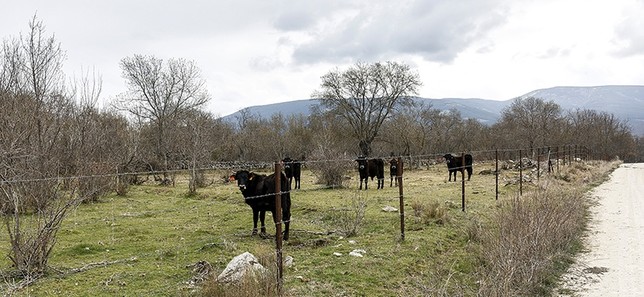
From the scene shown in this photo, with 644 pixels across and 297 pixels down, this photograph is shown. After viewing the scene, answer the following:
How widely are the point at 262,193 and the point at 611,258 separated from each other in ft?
24.0

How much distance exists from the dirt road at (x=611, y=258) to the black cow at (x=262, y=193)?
523cm

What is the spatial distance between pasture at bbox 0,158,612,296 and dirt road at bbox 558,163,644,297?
1699mm

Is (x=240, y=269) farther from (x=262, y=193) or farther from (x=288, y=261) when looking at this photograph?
(x=262, y=193)

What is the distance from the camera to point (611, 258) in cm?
875

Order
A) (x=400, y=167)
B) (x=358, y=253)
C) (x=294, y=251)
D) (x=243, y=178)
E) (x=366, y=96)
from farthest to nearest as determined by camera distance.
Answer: (x=366, y=96) < (x=243, y=178) < (x=400, y=167) < (x=294, y=251) < (x=358, y=253)

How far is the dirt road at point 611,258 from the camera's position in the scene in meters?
7.03

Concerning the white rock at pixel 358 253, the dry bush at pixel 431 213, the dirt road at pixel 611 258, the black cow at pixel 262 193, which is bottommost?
the dirt road at pixel 611 258

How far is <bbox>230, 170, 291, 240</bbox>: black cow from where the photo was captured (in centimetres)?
929

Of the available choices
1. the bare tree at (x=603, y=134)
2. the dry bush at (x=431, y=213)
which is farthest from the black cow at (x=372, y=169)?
the bare tree at (x=603, y=134)

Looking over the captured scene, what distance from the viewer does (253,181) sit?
10367mm

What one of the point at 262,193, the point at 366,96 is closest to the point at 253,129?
the point at 366,96

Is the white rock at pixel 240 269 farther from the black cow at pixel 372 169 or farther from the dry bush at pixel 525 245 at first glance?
the black cow at pixel 372 169

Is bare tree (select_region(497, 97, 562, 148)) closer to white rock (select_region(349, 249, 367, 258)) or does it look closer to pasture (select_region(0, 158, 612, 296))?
pasture (select_region(0, 158, 612, 296))

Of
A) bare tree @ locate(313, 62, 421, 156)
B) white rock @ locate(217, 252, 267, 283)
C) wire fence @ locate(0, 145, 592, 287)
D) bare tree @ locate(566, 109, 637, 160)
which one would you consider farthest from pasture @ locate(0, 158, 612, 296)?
bare tree @ locate(566, 109, 637, 160)
